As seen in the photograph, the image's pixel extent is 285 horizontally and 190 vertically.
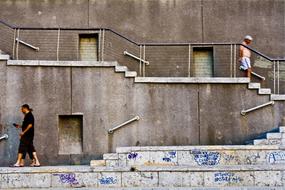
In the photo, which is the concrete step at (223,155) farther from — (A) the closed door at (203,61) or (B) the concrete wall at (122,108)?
(A) the closed door at (203,61)

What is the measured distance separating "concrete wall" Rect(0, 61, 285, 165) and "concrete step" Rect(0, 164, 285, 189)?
1.98 metres

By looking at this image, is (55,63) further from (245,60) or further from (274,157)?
(274,157)

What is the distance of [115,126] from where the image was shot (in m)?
17.9

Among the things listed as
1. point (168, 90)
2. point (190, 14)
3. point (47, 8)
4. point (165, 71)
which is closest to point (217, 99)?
point (168, 90)

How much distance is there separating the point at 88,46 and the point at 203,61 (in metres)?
3.90

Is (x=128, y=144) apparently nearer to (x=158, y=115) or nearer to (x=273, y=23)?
(x=158, y=115)

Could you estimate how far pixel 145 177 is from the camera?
15.8 meters

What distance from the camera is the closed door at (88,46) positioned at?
20.6 m

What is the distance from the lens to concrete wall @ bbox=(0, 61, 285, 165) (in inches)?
702

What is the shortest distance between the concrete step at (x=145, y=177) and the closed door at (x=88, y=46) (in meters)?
5.73

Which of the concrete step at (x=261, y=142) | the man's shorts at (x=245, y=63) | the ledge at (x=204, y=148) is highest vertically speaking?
the man's shorts at (x=245, y=63)

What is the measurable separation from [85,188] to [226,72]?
690 cm

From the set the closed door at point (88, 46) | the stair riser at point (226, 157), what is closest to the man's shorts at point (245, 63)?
the stair riser at point (226, 157)

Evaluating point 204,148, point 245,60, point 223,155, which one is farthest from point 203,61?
point 223,155
